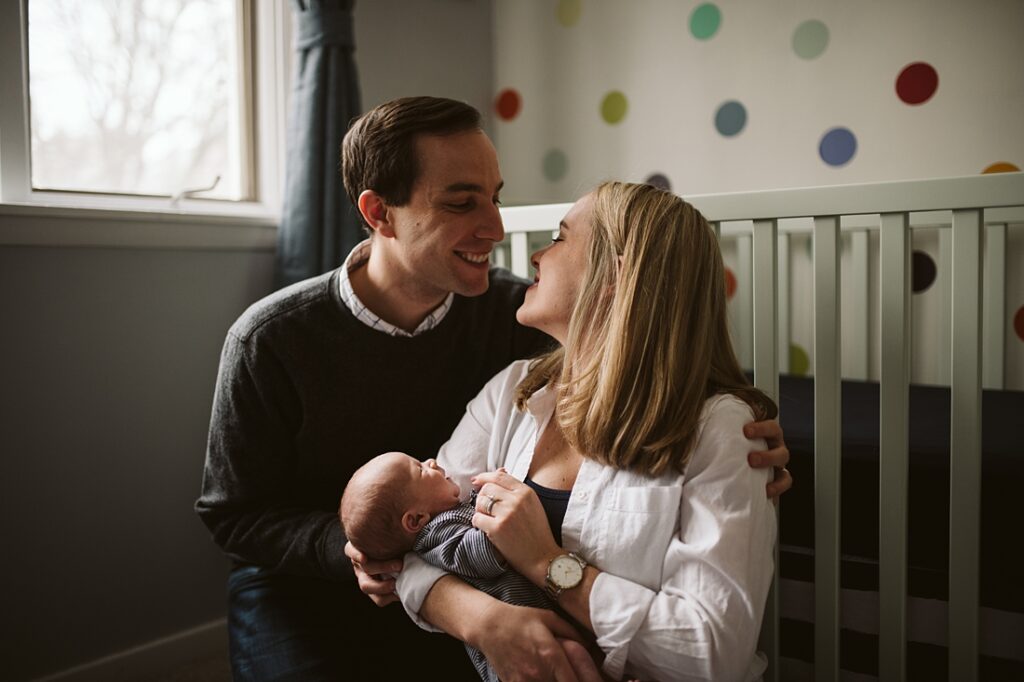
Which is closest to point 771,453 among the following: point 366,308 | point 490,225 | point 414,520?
point 414,520

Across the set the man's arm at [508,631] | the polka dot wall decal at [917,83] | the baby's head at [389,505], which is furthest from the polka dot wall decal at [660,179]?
the man's arm at [508,631]

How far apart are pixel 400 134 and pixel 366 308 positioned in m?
0.30

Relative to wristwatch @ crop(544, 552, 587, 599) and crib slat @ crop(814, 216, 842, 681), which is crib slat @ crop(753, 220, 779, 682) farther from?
wristwatch @ crop(544, 552, 587, 599)

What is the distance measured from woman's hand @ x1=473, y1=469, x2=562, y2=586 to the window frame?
3.61 feet

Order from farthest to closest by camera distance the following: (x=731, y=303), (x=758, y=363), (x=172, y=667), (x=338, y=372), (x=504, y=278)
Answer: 1. (x=731, y=303)
2. (x=172, y=667)
3. (x=504, y=278)
4. (x=338, y=372)
5. (x=758, y=363)

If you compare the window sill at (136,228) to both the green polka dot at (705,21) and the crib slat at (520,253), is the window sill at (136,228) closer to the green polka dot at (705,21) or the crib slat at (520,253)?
the crib slat at (520,253)

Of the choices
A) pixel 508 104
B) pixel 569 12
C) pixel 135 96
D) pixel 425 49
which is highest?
pixel 569 12

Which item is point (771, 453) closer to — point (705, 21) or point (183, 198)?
point (183, 198)

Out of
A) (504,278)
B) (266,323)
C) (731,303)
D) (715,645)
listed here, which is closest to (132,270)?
(266,323)

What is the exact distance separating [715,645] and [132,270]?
4.61 feet

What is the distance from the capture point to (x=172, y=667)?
1.84m

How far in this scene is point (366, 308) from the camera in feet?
4.57

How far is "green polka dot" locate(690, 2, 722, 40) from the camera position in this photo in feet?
7.45

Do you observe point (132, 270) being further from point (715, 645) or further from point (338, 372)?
point (715, 645)
